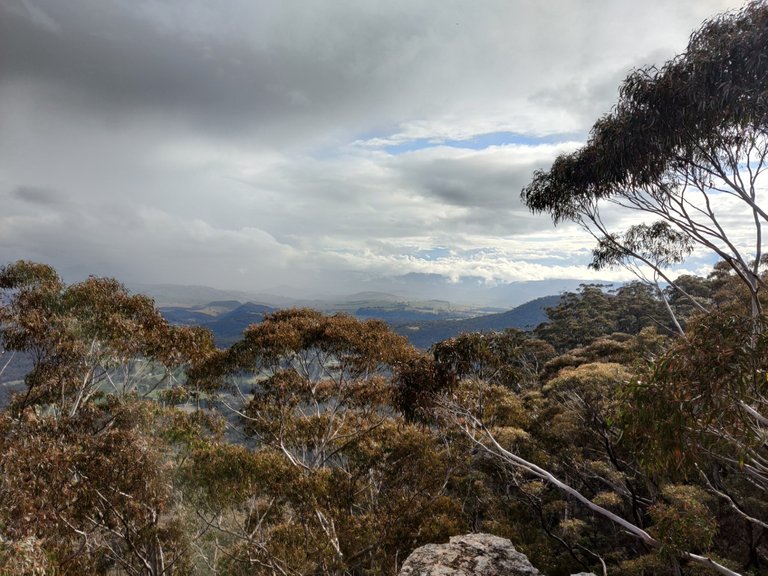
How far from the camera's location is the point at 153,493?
9.54 metres

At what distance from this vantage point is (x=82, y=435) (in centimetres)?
987

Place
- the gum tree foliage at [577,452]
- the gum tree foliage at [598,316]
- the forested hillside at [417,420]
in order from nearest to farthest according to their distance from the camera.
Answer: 1. the forested hillside at [417,420]
2. the gum tree foliage at [577,452]
3. the gum tree foliage at [598,316]

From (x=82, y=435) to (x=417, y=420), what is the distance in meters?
8.09

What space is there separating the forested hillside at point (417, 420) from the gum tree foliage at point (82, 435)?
0.06m

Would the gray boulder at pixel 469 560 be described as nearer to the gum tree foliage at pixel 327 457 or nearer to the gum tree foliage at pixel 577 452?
the gum tree foliage at pixel 577 452

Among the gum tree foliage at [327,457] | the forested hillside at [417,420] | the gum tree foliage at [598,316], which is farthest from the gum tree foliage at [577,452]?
the gum tree foliage at [598,316]

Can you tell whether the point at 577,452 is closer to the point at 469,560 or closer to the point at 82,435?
the point at 469,560

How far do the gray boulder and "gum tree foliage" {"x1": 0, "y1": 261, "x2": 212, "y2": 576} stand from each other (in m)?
6.04

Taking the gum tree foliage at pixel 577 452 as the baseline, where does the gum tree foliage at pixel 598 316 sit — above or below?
above

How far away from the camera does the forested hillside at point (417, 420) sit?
22.3 ft

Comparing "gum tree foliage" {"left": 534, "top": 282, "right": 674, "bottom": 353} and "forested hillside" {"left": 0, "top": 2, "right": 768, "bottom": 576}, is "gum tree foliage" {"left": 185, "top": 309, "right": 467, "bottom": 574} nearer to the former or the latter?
"forested hillside" {"left": 0, "top": 2, "right": 768, "bottom": 576}

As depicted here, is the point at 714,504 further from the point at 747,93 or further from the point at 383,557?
the point at 747,93

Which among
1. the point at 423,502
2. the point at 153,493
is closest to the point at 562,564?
the point at 423,502

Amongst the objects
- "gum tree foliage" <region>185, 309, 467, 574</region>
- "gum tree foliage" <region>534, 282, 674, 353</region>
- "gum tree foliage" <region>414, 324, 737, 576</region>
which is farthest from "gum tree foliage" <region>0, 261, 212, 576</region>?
"gum tree foliage" <region>534, 282, 674, 353</region>
